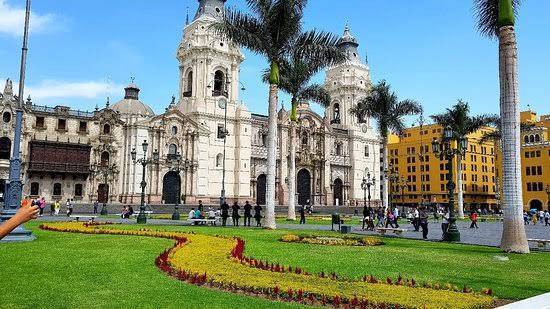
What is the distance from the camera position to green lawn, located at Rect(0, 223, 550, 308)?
7441 mm

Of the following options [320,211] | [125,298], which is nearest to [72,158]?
[320,211]

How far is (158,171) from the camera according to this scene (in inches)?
2183

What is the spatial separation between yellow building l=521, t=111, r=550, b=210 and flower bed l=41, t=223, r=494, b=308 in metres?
78.0

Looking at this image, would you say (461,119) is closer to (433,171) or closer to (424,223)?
(424,223)

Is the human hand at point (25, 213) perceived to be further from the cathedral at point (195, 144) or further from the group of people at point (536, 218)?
the group of people at point (536, 218)

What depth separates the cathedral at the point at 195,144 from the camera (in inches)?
1969

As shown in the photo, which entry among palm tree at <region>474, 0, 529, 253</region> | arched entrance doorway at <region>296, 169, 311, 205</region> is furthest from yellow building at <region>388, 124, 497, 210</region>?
palm tree at <region>474, 0, 529, 253</region>

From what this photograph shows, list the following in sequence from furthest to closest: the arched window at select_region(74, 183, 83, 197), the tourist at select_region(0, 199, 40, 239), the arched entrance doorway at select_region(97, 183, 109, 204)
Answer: the arched entrance doorway at select_region(97, 183, 109, 204) < the arched window at select_region(74, 183, 83, 197) < the tourist at select_region(0, 199, 40, 239)

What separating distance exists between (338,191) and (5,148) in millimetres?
46953

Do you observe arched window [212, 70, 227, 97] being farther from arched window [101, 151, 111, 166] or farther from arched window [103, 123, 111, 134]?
arched window [101, 151, 111, 166]

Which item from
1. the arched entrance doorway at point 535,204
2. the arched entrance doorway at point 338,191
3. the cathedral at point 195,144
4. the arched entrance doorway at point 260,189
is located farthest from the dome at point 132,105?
the arched entrance doorway at point 535,204

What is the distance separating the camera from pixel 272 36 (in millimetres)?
26531

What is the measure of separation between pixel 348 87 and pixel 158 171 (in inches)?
1403

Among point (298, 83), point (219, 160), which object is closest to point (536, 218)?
point (298, 83)
